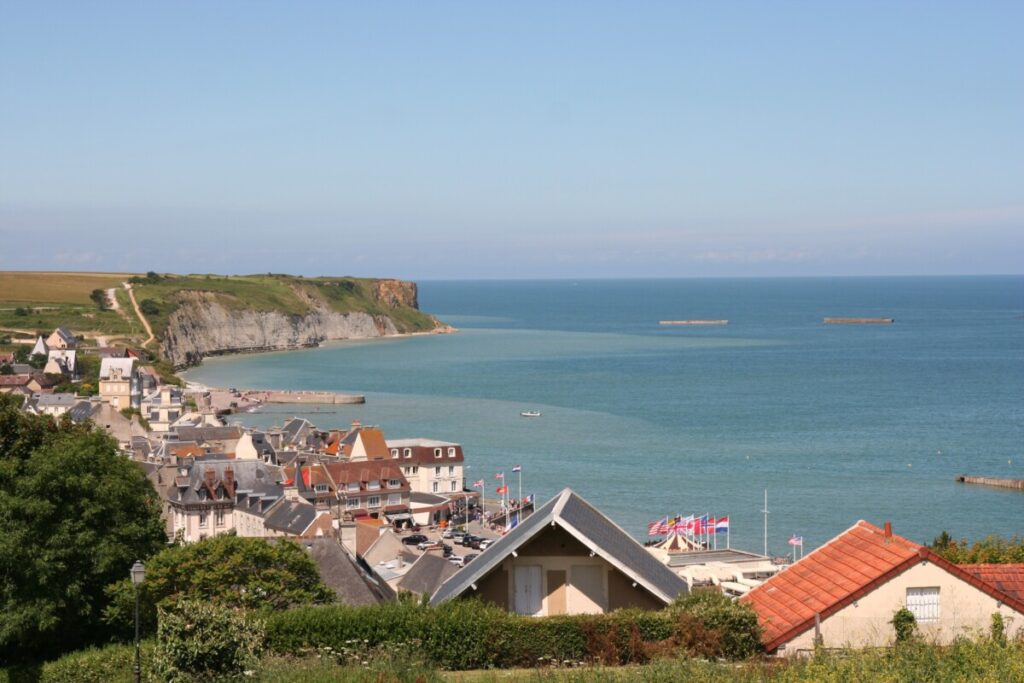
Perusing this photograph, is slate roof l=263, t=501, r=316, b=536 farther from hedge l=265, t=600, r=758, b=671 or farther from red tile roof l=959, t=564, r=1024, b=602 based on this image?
red tile roof l=959, t=564, r=1024, b=602

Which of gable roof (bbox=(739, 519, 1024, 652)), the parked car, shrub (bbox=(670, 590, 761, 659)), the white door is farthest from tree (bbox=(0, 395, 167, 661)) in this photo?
the parked car

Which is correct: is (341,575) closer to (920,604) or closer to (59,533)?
(59,533)

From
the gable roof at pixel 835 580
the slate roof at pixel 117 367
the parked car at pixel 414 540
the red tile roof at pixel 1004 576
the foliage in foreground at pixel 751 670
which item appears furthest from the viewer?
the slate roof at pixel 117 367

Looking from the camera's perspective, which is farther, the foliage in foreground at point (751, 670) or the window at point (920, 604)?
the window at point (920, 604)

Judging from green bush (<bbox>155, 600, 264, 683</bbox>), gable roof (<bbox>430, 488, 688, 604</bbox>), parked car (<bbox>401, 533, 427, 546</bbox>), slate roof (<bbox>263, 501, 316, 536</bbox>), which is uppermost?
gable roof (<bbox>430, 488, 688, 604</bbox>)

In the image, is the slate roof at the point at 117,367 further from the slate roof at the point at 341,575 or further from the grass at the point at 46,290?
the slate roof at the point at 341,575

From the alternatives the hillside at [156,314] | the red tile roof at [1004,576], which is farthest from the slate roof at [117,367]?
the red tile roof at [1004,576]
